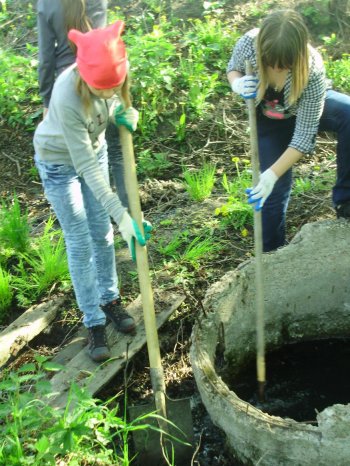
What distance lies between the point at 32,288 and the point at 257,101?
1616 millimetres

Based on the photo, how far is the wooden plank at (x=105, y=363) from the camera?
2.62m

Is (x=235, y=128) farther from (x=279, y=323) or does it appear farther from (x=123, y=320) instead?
(x=123, y=320)

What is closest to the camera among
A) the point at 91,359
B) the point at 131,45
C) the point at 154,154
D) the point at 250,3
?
the point at 91,359

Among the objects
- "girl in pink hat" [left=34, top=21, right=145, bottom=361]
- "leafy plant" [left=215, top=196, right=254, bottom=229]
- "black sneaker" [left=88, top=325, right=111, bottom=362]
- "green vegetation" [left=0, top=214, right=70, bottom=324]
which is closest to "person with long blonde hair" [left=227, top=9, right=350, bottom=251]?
"leafy plant" [left=215, top=196, right=254, bottom=229]

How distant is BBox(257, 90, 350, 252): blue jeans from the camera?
2750 mm

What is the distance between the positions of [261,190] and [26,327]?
141 cm

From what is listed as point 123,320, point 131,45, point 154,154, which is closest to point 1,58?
point 131,45

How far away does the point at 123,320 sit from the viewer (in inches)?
113

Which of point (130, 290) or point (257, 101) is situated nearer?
point (257, 101)

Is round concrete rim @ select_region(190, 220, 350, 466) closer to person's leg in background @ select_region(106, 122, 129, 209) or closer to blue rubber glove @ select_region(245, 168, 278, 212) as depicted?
blue rubber glove @ select_region(245, 168, 278, 212)

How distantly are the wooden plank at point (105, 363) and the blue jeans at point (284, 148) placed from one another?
63 centimetres

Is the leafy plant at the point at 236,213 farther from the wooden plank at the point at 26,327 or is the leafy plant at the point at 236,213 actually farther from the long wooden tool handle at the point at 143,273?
the long wooden tool handle at the point at 143,273

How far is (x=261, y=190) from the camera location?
2.46 meters

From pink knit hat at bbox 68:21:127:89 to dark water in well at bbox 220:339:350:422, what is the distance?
1.53 m
